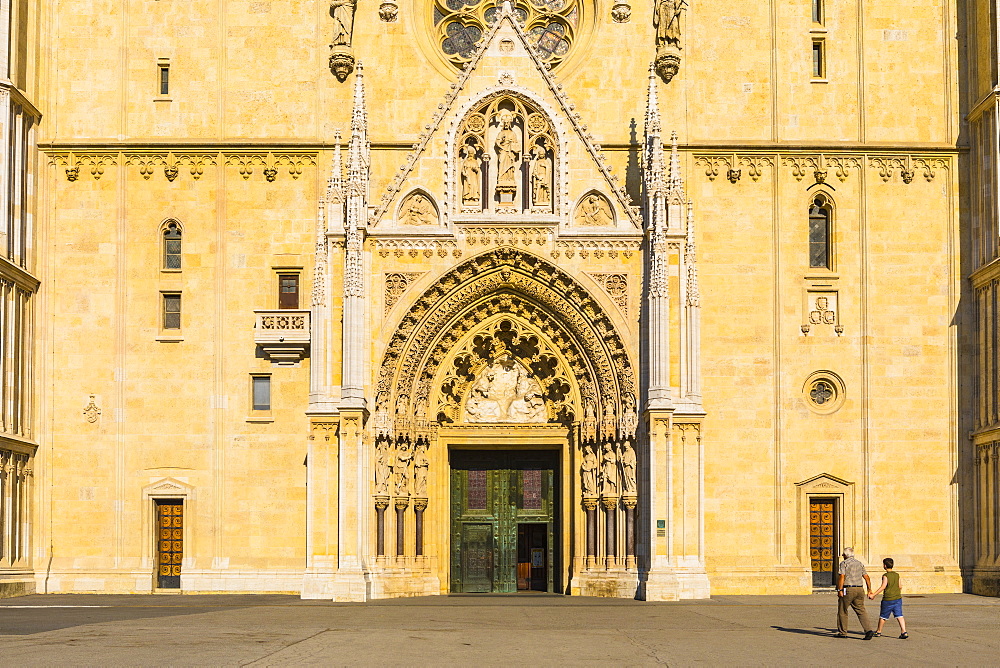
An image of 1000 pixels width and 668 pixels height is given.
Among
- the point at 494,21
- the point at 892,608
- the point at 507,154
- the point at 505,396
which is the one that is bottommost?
the point at 892,608

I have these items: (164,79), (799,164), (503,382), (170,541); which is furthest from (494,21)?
(170,541)

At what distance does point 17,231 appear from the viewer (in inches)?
1412

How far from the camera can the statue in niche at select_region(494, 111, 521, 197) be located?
3497cm

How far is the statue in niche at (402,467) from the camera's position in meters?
34.9

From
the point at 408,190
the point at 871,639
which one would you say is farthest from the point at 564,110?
the point at 871,639

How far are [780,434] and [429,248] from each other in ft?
33.8

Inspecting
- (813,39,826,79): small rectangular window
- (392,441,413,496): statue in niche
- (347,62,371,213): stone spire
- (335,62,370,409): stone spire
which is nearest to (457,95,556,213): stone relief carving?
(347,62,371,213): stone spire

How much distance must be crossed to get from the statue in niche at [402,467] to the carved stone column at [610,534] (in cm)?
487

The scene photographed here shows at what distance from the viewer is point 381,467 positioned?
1352 inches

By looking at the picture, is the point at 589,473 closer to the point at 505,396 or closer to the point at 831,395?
the point at 505,396

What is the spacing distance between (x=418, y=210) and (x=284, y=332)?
4.82 meters

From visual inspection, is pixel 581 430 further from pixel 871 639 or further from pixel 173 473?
pixel 871 639

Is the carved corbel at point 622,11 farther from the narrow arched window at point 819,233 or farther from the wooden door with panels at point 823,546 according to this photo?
the wooden door with panels at point 823,546

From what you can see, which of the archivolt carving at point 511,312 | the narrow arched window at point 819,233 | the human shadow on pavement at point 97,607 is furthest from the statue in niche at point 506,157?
the human shadow on pavement at point 97,607
